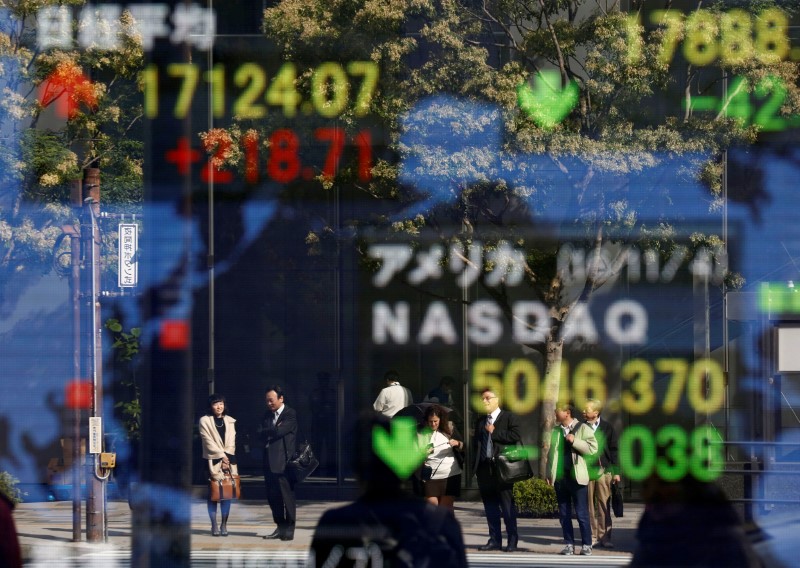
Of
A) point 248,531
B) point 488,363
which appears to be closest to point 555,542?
point 488,363

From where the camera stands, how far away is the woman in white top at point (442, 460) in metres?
3.47

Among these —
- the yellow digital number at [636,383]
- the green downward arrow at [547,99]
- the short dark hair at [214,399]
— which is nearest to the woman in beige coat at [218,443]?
the short dark hair at [214,399]

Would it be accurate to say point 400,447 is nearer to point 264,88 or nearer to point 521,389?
point 521,389

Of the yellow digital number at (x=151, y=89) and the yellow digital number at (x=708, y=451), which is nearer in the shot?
the yellow digital number at (x=708, y=451)

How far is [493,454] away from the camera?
3410mm

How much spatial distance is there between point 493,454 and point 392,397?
0.38 m

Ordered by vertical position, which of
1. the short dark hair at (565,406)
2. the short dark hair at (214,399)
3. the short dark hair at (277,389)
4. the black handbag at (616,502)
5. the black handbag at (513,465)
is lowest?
the black handbag at (616,502)

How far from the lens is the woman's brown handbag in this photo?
359 centimetres

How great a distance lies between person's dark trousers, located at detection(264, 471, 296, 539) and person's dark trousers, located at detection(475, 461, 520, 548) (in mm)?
642

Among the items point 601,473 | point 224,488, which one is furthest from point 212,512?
point 601,473

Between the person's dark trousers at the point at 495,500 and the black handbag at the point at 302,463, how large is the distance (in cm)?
55

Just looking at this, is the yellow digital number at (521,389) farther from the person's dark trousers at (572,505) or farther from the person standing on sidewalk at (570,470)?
the person's dark trousers at (572,505)

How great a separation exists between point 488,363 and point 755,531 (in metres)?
1.06

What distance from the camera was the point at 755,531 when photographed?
11.6 ft
